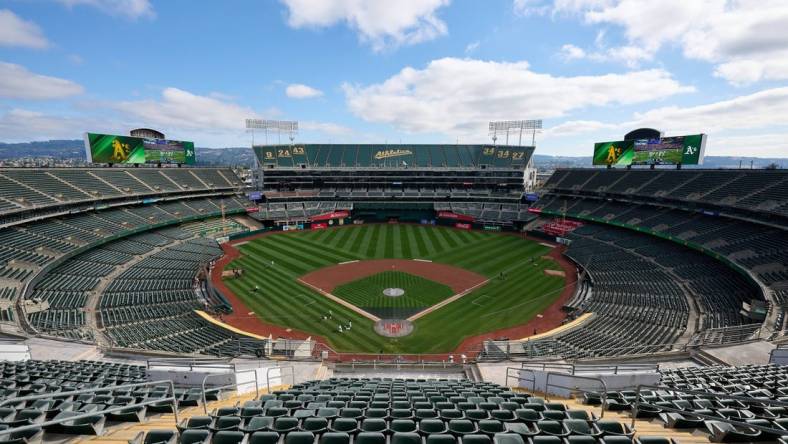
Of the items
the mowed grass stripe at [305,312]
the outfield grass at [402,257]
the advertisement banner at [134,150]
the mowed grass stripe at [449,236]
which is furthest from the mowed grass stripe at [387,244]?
the advertisement banner at [134,150]

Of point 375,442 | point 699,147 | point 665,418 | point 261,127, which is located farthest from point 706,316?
point 261,127

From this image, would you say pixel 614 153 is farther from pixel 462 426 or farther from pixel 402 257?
pixel 462 426

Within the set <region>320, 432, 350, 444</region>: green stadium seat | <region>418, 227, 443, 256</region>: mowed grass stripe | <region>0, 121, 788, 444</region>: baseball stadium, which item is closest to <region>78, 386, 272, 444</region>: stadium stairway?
<region>0, 121, 788, 444</region>: baseball stadium

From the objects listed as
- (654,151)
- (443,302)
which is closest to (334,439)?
(443,302)

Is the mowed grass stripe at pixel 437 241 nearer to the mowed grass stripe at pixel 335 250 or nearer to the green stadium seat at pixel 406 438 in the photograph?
the mowed grass stripe at pixel 335 250

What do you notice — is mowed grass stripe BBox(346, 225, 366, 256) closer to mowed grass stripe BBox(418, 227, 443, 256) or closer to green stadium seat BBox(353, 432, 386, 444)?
mowed grass stripe BBox(418, 227, 443, 256)

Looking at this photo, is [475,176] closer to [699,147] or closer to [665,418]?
[699,147]
